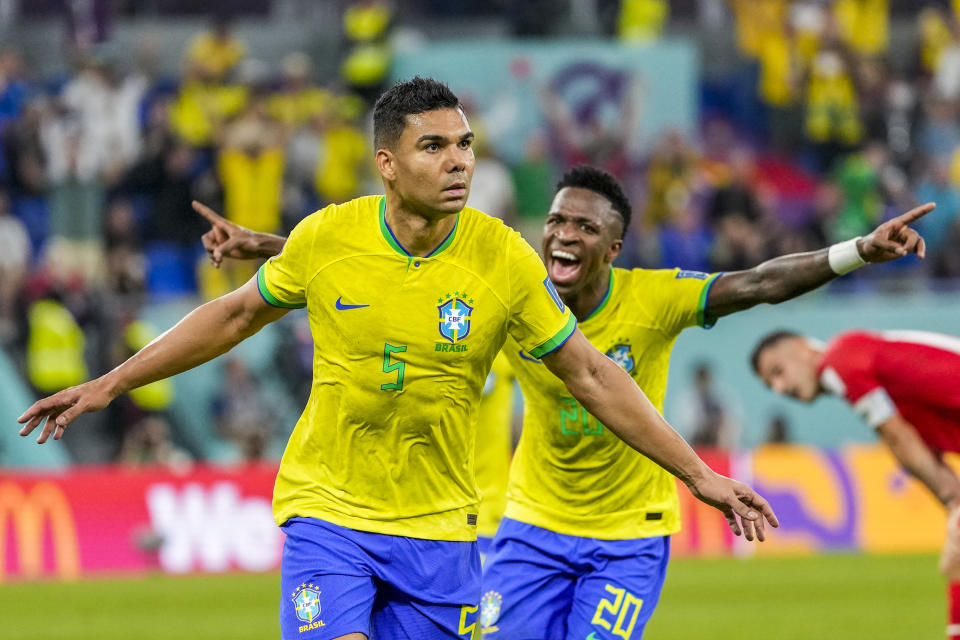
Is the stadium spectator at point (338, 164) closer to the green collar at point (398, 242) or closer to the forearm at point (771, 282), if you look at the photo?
the forearm at point (771, 282)

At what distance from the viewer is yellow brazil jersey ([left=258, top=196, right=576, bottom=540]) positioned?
18.2ft

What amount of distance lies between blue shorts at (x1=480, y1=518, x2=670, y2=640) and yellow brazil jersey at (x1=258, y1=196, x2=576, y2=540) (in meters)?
1.19

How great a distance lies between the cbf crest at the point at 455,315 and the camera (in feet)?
18.2

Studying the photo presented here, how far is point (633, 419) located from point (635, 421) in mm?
11

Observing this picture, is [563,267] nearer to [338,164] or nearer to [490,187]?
[490,187]

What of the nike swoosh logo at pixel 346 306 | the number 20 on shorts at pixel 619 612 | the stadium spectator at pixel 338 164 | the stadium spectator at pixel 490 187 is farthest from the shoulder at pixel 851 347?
the stadium spectator at pixel 338 164

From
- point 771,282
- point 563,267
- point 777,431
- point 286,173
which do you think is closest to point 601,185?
point 563,267

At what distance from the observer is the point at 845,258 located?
6.47 meters

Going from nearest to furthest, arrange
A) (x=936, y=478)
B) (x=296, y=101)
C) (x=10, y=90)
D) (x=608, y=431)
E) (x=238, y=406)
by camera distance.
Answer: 1. (x=608, y=431)
2. (x=936, y=478)
3. (x=238, y=406)
4. (x=10, y=90)
5. (x=296, y=101)

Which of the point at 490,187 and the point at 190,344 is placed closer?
the point at 190,344

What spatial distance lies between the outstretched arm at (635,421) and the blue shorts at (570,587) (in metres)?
1.29

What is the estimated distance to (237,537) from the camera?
15.5m

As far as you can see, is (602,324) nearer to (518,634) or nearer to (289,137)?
(518,634)

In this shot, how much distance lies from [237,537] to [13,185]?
5.15 m
